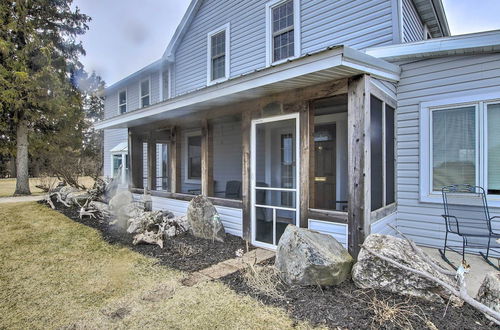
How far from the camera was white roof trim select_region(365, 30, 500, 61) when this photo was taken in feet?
12.4

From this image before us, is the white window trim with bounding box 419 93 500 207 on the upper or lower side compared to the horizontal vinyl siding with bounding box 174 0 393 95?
lower

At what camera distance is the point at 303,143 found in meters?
4.11

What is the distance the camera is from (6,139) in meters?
11.8

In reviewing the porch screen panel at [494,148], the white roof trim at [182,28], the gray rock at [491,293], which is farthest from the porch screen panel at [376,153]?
the white roof trim at [182,28]

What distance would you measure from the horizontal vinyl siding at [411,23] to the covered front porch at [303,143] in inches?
68.1

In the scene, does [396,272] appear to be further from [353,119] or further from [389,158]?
[389,158]

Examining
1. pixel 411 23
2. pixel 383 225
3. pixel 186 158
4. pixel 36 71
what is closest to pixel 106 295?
pixel 383 225

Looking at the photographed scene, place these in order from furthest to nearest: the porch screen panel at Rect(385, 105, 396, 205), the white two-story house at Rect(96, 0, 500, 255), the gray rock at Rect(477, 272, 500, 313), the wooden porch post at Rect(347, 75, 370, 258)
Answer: the porch screen panel at Rect(385, 105, 396, 205), the white two-story house at Rect(96, 0, 500, 255), the wooden porch post at Rect(347, 75, 370, 258), the gray rock at Rect(477, 272, 500, 313)

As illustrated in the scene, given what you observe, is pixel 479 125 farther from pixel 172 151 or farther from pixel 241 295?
pixel 172 151

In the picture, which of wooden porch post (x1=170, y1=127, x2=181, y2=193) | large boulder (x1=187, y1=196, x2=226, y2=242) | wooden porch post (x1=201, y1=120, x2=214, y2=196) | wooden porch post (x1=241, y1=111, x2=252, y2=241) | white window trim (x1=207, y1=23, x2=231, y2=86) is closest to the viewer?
wooden porch post (x1=241, y1=111, x2=252, y2=241)

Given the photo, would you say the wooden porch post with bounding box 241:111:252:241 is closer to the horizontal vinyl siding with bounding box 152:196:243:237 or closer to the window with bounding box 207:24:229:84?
the horizontal vinyl siding with bounding box 152:196:243:237

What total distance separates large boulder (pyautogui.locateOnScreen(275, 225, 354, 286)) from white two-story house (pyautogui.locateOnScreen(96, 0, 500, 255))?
457 mm

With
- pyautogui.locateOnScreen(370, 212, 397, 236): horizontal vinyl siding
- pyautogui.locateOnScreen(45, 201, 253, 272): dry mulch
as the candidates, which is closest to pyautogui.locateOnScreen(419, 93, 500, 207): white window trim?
pyautogui.locateOnScreen(370, 212, 397, 236): horizontal vinyl siding

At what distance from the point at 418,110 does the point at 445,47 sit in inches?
39.2
